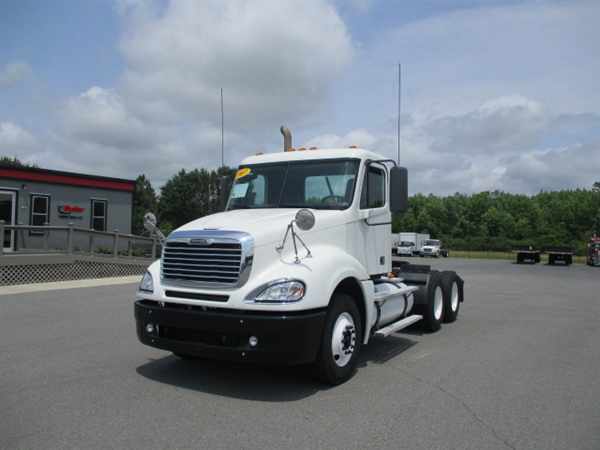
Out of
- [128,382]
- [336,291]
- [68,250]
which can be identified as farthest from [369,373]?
[68,250]

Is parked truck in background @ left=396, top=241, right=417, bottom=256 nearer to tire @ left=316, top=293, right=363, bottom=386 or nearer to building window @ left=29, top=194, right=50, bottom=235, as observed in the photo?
building window @ left=29, top=194, right=50, bottom=235

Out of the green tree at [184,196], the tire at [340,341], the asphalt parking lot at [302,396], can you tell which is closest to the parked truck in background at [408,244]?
the green tree at [184,196]

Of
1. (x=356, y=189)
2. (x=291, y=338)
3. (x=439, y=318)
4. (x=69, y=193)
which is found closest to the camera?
(x=291, y=338)

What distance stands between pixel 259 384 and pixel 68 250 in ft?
42.2

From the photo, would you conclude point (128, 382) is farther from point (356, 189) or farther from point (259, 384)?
point (356, 189)

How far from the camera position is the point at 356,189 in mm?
6336

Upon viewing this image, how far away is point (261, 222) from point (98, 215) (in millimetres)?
20137

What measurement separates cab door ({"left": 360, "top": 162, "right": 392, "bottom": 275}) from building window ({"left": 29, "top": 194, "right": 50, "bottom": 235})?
59.0 feet

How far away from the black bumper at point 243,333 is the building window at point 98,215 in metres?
19.9

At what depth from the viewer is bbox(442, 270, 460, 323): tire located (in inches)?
367

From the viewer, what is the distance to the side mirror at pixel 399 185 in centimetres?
651

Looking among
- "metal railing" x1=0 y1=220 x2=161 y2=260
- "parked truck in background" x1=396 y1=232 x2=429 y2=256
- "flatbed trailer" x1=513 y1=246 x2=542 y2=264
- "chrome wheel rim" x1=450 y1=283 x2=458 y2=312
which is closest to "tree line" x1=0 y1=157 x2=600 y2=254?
"parked truck in background" x1=396 y1=232 x2=429 y2=256

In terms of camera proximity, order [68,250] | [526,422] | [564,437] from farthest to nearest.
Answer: [68,250] < [526,422] < [564,437]

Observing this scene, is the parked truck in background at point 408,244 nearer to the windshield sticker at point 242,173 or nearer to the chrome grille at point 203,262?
the windshield sticker at point 242,173
